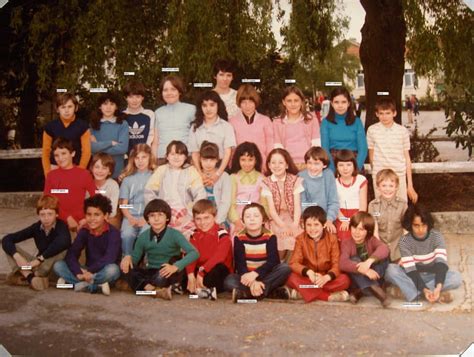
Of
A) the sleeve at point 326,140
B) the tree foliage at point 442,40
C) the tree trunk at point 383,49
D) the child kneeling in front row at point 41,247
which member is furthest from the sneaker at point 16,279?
the tree foliage at point 442,40

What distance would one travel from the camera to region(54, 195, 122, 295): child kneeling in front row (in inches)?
196

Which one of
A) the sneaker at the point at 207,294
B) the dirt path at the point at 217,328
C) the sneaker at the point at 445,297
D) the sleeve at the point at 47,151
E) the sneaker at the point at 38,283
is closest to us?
the dirt path at the point at 217,328

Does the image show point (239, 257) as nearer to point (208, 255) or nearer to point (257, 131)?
point (208, 255)

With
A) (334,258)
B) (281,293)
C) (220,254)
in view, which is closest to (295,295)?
(281,293)

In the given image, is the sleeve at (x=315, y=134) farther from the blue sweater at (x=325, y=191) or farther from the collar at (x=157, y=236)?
the collar at (x=157, y=236)

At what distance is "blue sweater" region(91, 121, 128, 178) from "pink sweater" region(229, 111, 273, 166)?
0.90 m

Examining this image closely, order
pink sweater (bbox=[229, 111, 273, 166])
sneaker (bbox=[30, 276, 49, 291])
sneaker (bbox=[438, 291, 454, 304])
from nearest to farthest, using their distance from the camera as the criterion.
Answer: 1. sneaker (bbox=[438, 291, 454, 304])
2. pink sweater (bbox=[229, 111, 273, 166])
3. sneaker (bbox=[30, 276, 49, 291])

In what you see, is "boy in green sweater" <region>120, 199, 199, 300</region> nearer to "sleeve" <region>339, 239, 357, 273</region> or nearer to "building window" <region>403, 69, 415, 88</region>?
"sleeve" <region>339, 239, 357, 273</region>

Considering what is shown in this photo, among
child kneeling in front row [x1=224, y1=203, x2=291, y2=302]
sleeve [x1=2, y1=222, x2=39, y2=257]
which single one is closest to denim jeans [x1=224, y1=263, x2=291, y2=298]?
child kneeling in front row [x1=224, y1=203, x2=291, y2=302]

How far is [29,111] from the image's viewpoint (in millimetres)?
6047

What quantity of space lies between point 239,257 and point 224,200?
47 centimetres

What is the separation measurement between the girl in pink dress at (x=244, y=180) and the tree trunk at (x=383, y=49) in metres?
1.04

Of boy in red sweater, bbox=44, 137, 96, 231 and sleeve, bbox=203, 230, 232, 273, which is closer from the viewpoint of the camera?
sleeve, bbox=203, 230, 232, 273

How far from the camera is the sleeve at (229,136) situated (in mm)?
4941
